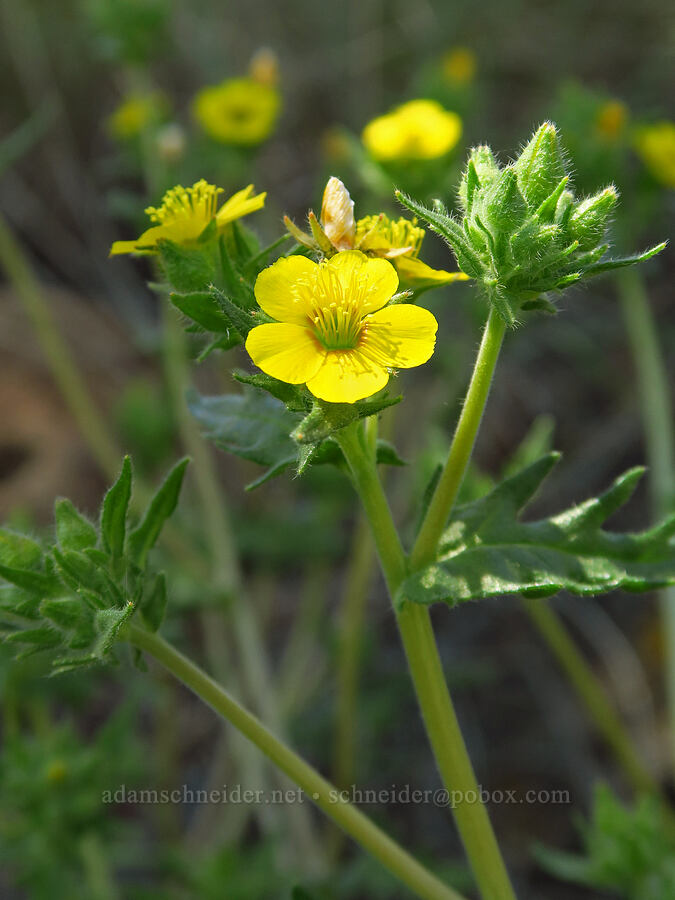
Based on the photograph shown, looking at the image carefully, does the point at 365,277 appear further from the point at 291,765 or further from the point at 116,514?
the point at 291,765

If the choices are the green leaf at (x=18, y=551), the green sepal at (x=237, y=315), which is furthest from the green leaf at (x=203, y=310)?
the green leaf at (x=18, y=551)

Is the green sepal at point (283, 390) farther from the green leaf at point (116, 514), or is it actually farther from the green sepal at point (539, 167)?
the green sepal at point (539, 167)

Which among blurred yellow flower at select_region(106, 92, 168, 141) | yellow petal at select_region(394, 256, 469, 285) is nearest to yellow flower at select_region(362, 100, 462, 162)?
blurred yellow flower at select_region(106, 92, 168, 141)

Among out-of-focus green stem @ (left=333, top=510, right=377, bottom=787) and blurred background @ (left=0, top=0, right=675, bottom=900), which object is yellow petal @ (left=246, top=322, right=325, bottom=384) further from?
out-of-focus green stem @ (left=333, top=510, right=377, bottom=787)

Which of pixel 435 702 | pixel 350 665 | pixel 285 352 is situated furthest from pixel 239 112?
pixel 435 702

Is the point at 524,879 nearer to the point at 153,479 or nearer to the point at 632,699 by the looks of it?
the point at 632,699

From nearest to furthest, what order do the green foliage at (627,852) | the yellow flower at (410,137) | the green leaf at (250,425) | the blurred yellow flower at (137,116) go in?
1. the green leaf at (250,425)
2. the green foliage at (627,852)
3. the yellow flower at (410,137)
4. the blurred yellow flower at (137,116)
